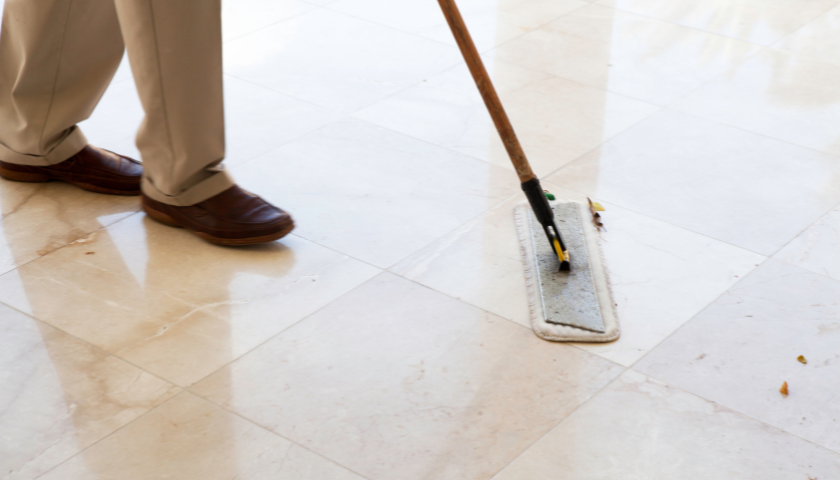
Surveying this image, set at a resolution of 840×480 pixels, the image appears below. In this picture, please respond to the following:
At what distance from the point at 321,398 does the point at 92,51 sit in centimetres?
98

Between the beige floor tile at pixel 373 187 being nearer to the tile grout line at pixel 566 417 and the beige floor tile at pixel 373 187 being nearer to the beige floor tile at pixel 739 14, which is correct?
the tile grout line at pixel 566 417

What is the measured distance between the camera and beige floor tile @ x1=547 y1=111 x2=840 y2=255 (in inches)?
72.6

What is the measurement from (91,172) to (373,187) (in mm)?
617

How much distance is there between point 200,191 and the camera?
1.81 metres

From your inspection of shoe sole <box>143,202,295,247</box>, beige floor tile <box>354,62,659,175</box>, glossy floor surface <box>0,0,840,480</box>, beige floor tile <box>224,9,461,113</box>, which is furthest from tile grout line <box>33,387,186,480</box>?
beige floor tile <box>224,9,461,113</box>

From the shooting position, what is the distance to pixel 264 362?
57.7 inches

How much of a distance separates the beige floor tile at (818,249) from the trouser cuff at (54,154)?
1.49 metres

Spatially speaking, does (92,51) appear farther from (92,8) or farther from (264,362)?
(264,362)

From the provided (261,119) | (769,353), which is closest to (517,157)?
(769,353)

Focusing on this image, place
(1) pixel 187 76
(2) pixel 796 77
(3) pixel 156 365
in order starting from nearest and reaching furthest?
(3) pixel 156 365
(1) pixel 187 76
(2) pixel 796 77

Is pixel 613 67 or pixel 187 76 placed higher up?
pixel 187 76

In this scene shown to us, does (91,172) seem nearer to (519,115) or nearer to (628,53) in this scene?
(519,115)

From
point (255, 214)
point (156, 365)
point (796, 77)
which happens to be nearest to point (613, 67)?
point (796, 77)

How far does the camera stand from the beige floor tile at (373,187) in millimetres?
1807
